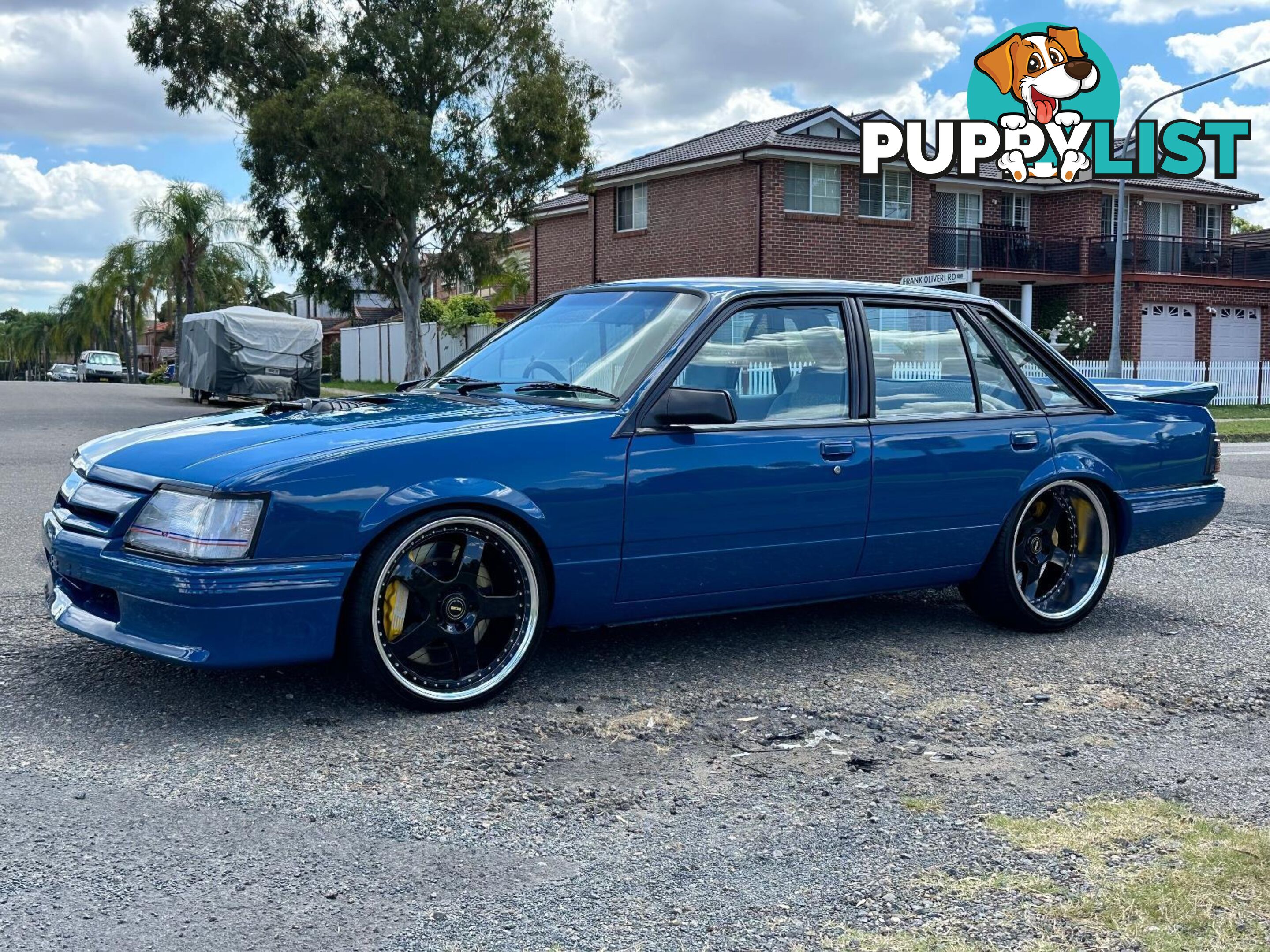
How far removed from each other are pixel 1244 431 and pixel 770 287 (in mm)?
18600

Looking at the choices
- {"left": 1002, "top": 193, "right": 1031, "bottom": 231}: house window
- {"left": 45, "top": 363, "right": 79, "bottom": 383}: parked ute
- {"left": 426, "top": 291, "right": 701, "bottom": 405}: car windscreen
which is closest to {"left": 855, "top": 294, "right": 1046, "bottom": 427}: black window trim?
{"left": 426, "top": 291, "right": 701, "bottom": 405}: car windscreen

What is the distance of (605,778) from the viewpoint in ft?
12.8

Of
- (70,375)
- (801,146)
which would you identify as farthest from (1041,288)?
(70,375)

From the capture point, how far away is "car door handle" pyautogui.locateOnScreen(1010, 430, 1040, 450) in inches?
225

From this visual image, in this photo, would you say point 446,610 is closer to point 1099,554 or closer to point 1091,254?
point 1099,554

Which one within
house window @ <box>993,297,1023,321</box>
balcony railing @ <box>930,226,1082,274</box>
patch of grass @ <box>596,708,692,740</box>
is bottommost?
patch of grass @ <box>596,708,692,740</box>

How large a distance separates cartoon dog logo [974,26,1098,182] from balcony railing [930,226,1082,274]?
3.38 m

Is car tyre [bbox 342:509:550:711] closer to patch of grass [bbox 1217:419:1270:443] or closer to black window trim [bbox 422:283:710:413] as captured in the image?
black window trim [bbox 422:283:710:413]

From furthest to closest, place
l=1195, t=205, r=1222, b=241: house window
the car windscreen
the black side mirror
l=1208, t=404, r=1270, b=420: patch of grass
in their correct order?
1. l=1195, t=205, r=1222, b=241: house window
2. l=1208, t=404, r=1270, b=420: patch of grass
3. the car windscreen
4. the black side mirror

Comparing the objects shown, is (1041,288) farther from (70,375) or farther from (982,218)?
(70,375)

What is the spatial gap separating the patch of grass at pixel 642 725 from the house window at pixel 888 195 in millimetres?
28680

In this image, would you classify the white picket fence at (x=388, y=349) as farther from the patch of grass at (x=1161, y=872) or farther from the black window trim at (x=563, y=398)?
the patch of grass at (x=1161, y=872)

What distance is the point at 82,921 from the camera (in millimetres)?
2881

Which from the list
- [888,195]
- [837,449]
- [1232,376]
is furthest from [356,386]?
[837,449]
